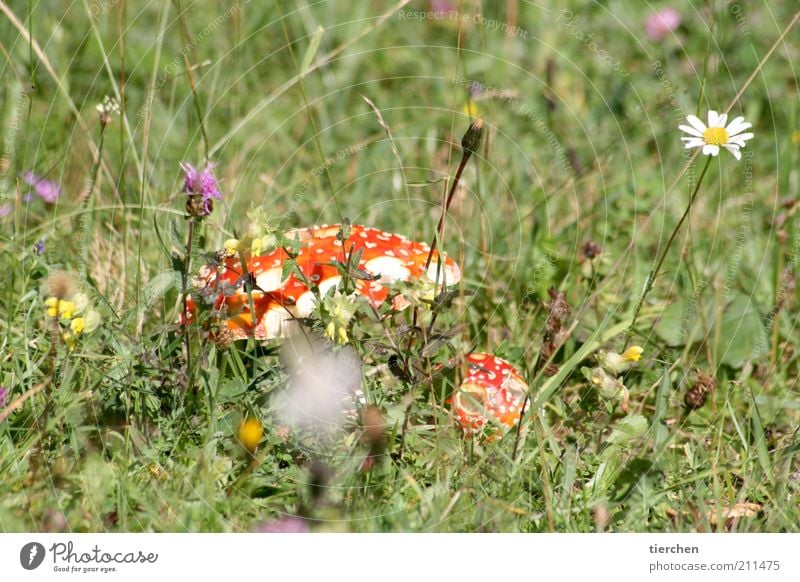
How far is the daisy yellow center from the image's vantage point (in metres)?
2.27

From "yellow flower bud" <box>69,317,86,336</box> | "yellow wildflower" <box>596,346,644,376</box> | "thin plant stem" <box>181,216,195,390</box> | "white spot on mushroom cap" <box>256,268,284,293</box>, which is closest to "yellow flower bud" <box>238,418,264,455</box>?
"thin plant stem" <box>181,216,195,390</box>

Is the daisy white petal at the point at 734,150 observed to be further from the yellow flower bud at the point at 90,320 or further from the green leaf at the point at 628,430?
the yellow flower bud at the point at 90,320

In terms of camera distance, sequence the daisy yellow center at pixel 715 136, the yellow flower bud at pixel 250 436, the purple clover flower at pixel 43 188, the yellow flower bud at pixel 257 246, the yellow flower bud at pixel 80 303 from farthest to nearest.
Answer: the purple clover flower at pixel 43 188, the daisy yellow center at pixel 715 136, the yellow flower bud at pixel 80 303, the yellow flower bud at pixel 250 436, the yellow flower bud at pixel 257 246

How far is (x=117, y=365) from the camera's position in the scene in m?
2.15

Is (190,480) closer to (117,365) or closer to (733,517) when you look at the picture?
(117,365)

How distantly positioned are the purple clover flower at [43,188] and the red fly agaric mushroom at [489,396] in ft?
4.75

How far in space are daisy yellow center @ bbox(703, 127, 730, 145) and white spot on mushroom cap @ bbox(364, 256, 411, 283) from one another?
0.81 m

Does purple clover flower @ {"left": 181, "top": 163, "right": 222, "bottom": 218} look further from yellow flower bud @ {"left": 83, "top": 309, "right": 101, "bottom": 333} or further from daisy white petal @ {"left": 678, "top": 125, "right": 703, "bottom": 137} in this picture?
daisy white petal @ {"left": 678, "top": 125, "right": 703, "bottom": 137}

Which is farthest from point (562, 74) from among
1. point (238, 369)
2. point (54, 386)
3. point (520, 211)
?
point (54, 386)

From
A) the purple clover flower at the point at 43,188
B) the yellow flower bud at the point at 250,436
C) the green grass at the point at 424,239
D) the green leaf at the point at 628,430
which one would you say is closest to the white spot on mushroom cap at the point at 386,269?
the green grass at the point at 424,239

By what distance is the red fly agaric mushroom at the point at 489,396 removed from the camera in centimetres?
212

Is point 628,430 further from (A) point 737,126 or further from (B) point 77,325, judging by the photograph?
(B) point 77,325

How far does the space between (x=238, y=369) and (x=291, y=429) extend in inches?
8.6

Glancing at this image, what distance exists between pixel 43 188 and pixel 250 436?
134 cm
